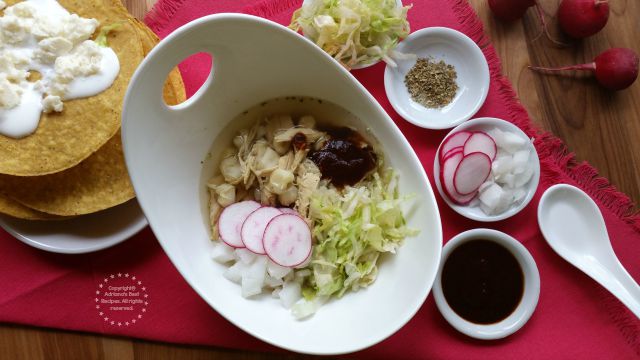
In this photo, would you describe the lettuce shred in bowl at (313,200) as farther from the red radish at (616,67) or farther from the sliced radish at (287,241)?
the red radish at (616,67)

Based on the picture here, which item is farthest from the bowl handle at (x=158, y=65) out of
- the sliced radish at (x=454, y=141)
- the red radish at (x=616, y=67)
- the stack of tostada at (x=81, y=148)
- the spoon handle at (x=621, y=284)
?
the spoon handle at (x=621, y=284)

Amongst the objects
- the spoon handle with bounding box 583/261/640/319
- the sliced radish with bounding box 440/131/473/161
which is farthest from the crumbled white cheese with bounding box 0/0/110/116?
the spoon handle with bounding box 583/261/640/319

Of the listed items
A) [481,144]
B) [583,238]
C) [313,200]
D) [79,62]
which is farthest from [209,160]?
[583,238]

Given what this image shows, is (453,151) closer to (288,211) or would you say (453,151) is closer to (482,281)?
(482,281)

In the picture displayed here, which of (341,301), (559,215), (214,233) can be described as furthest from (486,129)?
(214,233)

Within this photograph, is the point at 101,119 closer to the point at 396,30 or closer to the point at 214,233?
the point at 214,233

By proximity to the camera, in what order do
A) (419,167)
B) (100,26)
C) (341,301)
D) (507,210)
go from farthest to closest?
(507,210)
(100,26)
(341,301)
(419,167)

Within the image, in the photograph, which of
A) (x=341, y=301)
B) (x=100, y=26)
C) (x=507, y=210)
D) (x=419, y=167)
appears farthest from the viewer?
(x=507, y=210)
